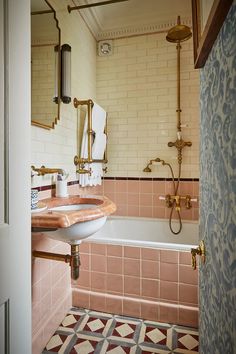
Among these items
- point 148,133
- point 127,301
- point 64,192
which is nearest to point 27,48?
point 64,192

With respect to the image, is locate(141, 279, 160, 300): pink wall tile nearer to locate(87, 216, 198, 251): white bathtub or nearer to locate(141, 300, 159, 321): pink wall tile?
locate(141, 300, 159, 321): pink wall tile

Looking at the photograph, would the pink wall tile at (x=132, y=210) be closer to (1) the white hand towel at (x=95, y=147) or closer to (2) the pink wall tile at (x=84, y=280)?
(1) the white hand towel at (x=95, y=147)

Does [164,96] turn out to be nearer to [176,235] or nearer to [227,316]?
[176,235]

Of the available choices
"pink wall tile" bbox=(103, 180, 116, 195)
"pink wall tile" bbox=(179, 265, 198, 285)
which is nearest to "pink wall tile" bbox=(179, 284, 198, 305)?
"pink wall tile" bbox=(179, 265, 198, 285)

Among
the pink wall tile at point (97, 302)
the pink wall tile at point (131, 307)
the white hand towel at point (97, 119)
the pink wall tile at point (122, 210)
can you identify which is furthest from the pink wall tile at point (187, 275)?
the white hand towel at point (97, 119)

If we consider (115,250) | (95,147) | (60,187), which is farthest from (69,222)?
(95,147)

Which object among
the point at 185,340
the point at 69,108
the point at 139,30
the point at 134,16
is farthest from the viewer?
the point at 139,30

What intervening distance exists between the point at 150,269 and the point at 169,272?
13 cm

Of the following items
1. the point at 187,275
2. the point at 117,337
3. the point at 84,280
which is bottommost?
the point at 117,337

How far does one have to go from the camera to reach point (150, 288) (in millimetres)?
1735

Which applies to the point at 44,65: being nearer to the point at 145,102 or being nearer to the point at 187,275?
the point at 145,102

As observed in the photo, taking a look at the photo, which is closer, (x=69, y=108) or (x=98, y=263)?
(x=98, y=263)

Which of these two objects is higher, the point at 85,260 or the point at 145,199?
the point at 145,199

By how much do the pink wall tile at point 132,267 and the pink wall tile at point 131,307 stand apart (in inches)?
7.9
